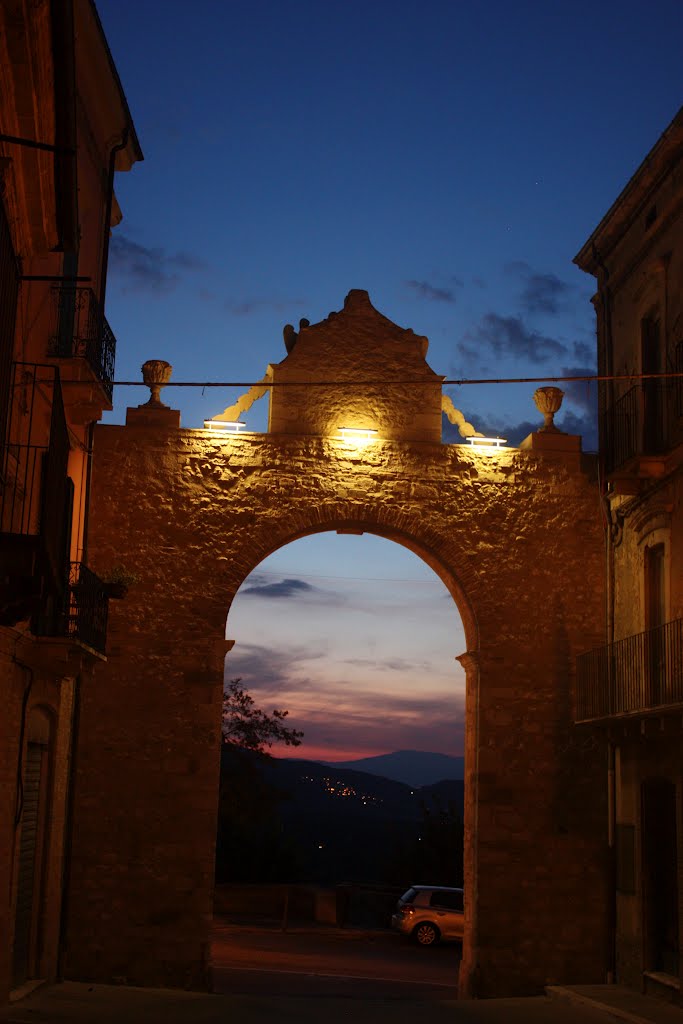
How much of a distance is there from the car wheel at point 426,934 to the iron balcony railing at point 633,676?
817 centimetres

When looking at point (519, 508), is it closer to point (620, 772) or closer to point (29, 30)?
point (620, 772)

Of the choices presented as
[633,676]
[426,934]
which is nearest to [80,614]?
[633,676]

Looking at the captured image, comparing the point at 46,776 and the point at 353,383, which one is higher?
the point at 353,383

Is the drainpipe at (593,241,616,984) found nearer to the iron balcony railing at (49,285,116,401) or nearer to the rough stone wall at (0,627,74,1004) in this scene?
the rough stone wall at (0,627,74,1004)

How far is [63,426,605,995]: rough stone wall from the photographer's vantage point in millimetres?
16312

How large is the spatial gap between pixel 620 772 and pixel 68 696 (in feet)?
26.0

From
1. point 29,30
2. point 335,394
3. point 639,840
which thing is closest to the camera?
point 29,30

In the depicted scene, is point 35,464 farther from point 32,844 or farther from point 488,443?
point 488,443

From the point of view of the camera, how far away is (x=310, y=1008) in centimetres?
1406

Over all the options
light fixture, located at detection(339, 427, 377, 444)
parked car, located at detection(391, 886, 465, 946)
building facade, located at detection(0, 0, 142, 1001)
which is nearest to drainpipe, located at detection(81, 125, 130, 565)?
building facade, located at detection(0, 0, 142, 1001)

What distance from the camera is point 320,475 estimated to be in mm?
17906

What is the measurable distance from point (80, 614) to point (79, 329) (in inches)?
133

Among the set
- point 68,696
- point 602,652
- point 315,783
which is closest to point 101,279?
point 68,696

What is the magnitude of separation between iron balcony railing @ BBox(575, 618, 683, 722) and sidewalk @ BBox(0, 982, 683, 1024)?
3.55 meters
